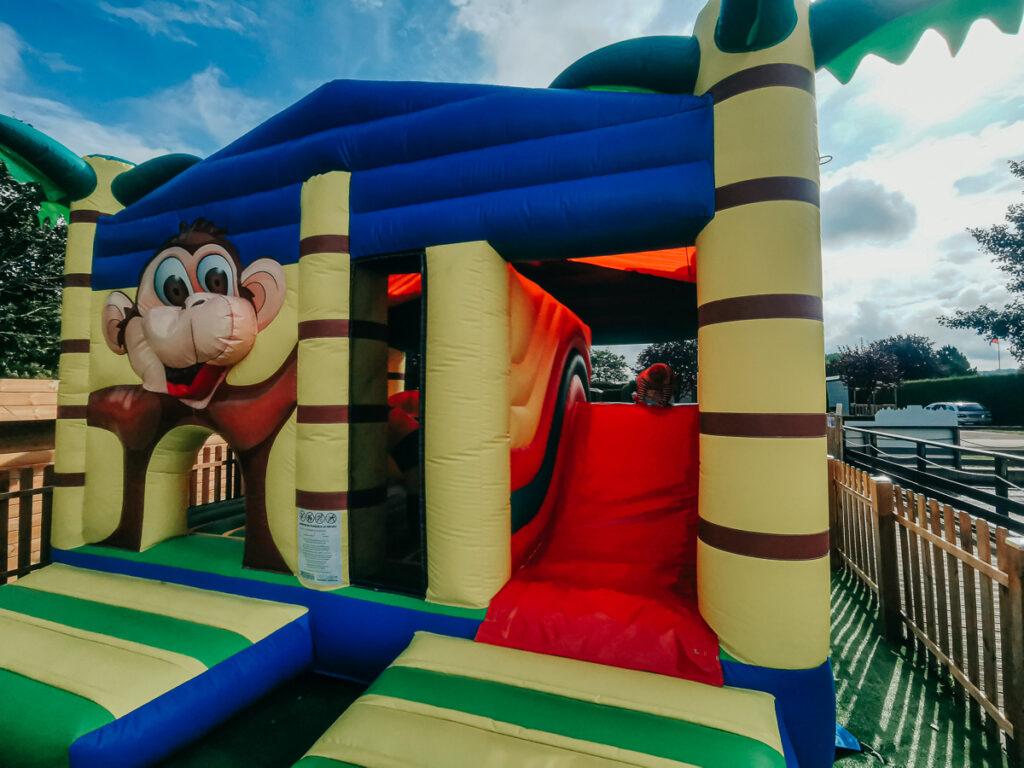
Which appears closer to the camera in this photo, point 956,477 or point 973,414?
point 956,477

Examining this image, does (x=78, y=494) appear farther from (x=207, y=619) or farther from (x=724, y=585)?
(x=724, y=585)

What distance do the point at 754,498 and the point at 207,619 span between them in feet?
8.13

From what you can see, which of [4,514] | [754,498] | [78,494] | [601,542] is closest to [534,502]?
[601,542]

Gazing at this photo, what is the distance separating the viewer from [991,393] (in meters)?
21.7

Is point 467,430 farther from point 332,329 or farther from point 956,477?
point 956,477

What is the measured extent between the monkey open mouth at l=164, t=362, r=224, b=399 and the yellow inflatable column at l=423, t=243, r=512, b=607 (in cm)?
145

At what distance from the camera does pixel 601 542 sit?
295cm

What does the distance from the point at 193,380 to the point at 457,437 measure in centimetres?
178

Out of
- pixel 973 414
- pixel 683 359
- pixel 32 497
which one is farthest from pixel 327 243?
pixel 973 414

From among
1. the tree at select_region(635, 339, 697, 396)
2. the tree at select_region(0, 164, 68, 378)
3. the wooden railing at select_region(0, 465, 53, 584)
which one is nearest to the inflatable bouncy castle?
the wooden railing at select_region(0, 465, 53, 584)

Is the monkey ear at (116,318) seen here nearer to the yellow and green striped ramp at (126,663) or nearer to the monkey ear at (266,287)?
the monkey ear at (266,287)

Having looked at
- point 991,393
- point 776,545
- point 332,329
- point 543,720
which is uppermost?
point 332,329

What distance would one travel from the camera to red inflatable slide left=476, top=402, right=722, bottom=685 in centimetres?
191

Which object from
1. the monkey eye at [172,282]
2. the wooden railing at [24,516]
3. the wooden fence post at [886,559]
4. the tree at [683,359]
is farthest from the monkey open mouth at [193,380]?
the tree at [683,359]
